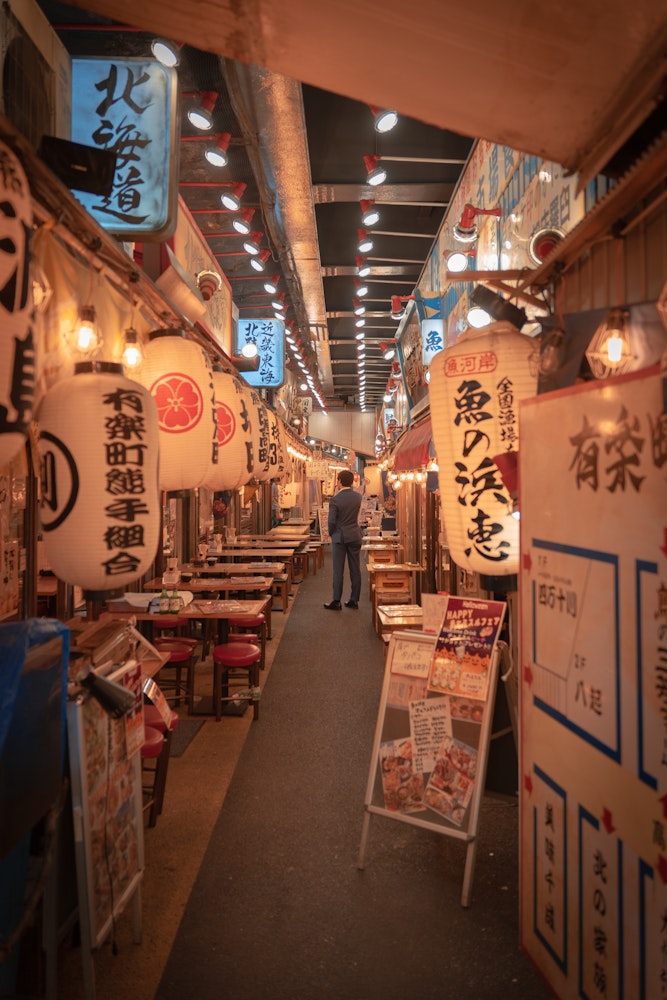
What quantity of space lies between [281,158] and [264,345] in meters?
6.82

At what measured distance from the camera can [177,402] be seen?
207 inches

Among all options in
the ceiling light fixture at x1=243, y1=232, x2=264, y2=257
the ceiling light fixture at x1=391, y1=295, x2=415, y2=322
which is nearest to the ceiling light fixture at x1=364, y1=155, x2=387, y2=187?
the ceiling light fixture at x1=243, y1=232, x2=264, y2=257

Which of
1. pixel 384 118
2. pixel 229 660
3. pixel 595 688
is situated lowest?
pixel 229 660

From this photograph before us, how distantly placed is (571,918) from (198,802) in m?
3.54

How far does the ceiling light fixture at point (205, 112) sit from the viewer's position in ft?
22.1

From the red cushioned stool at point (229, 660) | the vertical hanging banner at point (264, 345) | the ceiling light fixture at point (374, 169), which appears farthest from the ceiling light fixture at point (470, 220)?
the vertical hanging banner at point (264, 345)

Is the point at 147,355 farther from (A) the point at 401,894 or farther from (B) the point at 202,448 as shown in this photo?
(A) the point at 401,894

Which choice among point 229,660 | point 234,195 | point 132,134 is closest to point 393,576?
point 229,660

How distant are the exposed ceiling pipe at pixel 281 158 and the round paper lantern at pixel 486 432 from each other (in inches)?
166

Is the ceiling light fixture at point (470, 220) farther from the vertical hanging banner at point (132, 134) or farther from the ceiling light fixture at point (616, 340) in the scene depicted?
the ceiling light fixture at point (616, 340)

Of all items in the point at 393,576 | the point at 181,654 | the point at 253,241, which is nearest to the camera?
the point at 181,654

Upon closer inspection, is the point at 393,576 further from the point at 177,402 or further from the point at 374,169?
the point at 177,402

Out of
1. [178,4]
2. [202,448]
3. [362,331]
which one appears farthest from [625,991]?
[362,331]

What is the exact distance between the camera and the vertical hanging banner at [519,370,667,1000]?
226cm
